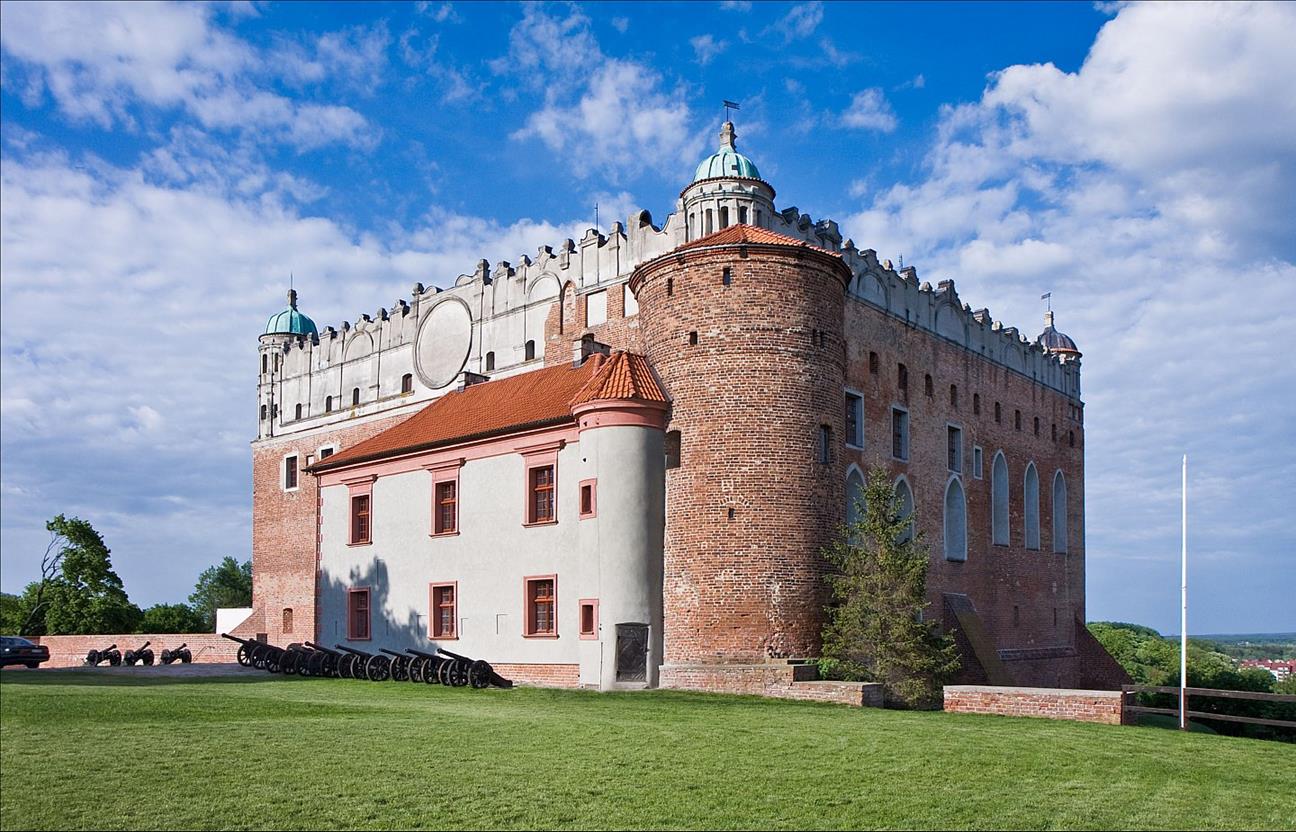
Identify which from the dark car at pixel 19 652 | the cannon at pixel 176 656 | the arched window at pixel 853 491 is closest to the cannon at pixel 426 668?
the arched window at pixel 853 491

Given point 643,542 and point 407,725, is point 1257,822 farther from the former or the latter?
point 643,542

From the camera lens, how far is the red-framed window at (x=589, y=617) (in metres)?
24.9

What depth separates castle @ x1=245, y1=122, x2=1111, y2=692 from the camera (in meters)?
24.8

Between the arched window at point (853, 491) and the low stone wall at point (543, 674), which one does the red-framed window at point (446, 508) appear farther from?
the arched window at point (853, 491)

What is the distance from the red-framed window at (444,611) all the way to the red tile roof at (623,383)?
19.7 feet

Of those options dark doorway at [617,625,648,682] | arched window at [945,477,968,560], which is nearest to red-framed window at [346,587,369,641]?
dark doorway at [617,625,648,682]

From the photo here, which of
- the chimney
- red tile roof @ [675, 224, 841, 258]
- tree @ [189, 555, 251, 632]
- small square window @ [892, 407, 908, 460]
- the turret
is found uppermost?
the turret

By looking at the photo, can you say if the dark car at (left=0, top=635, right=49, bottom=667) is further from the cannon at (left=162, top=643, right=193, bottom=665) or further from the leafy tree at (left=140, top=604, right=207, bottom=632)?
the leafy tree at (left=140, top=604, right=207, bottom=632)

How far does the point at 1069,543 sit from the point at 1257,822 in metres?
35.8

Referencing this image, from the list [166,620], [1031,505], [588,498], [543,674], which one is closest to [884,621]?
[588,498]

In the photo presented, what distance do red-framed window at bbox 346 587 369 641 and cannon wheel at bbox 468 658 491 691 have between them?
27.6 ft

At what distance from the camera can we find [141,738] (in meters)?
12.7

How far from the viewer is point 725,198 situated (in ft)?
98.7

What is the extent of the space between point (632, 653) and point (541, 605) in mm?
2938
